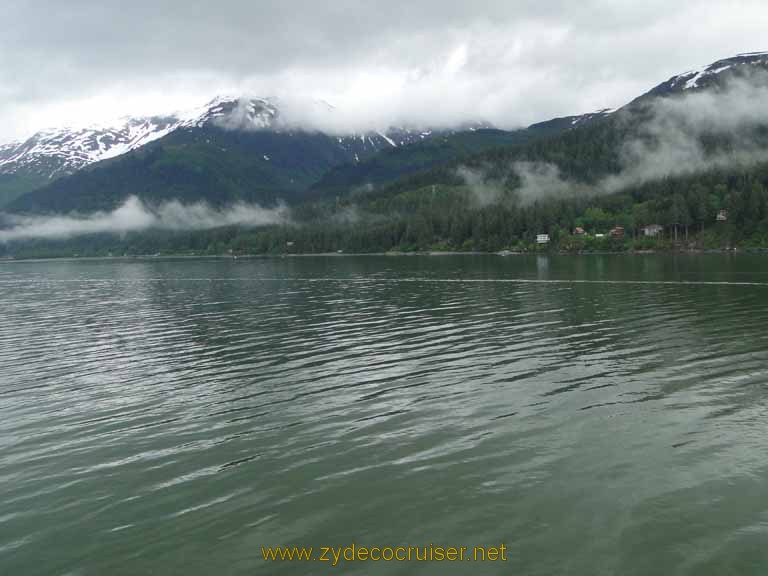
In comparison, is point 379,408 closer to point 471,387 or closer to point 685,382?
point 471,387

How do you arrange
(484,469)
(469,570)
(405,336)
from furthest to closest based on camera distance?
(405,336)
(484,469)
(469,570)

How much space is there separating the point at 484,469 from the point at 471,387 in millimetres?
10781

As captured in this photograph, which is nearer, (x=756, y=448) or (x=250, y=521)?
(x=250, y=521)

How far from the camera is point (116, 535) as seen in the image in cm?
1608

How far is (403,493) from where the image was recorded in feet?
58.7

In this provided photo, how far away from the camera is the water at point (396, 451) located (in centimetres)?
1505

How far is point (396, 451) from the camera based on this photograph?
70.0ft

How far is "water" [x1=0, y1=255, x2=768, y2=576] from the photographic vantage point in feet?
49.4

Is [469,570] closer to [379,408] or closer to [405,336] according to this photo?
[379,408]

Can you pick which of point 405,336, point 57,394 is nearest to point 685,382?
point 405,336

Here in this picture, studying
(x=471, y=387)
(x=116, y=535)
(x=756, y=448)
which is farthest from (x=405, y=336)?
(x=116, y=535)

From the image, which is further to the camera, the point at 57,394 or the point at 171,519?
the point at 57,394

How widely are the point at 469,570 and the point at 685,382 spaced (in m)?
21.0

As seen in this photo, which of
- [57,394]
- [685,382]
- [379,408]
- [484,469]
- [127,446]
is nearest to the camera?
[484,469]
